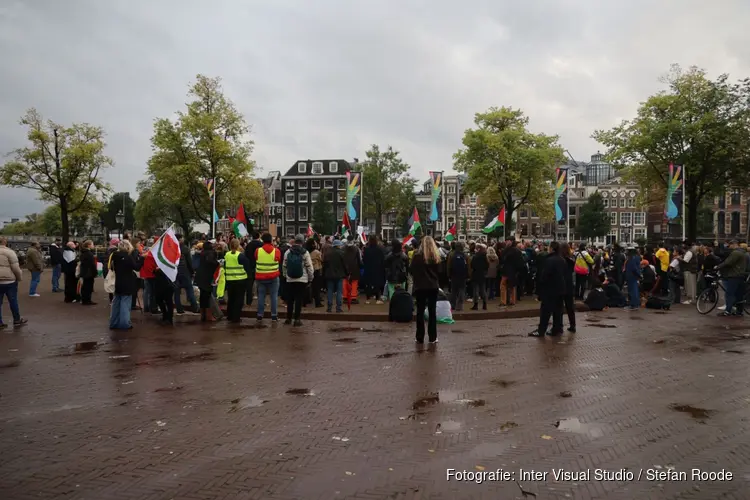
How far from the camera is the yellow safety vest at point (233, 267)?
12453mm

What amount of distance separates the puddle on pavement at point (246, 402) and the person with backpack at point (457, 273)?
8.94 metres

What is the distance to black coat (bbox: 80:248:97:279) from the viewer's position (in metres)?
15.8

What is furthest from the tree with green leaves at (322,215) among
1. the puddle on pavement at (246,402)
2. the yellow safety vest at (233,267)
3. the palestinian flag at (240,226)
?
the puddle on pavement at (246,402)

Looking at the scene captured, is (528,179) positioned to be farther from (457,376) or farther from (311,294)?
(457,376)

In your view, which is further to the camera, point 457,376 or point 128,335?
point 128,335

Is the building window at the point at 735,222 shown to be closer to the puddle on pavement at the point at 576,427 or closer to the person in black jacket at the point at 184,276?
the person in black jacket at the point at 184,276

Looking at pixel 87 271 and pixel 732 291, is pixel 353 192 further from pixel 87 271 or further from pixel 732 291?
pixel 732 291

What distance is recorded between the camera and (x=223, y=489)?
3951 mm

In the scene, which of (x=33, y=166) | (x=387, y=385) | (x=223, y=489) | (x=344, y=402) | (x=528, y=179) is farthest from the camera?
(x=528, y=179)

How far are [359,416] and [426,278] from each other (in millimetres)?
4364

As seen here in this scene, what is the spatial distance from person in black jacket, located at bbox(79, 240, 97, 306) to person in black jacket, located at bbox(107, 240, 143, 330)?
4734mm

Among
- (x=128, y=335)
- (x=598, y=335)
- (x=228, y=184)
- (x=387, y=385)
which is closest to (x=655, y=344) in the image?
(x=598, y=335)

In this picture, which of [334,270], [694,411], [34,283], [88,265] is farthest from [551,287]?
[34,283]

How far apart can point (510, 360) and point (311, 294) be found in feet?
29.0
